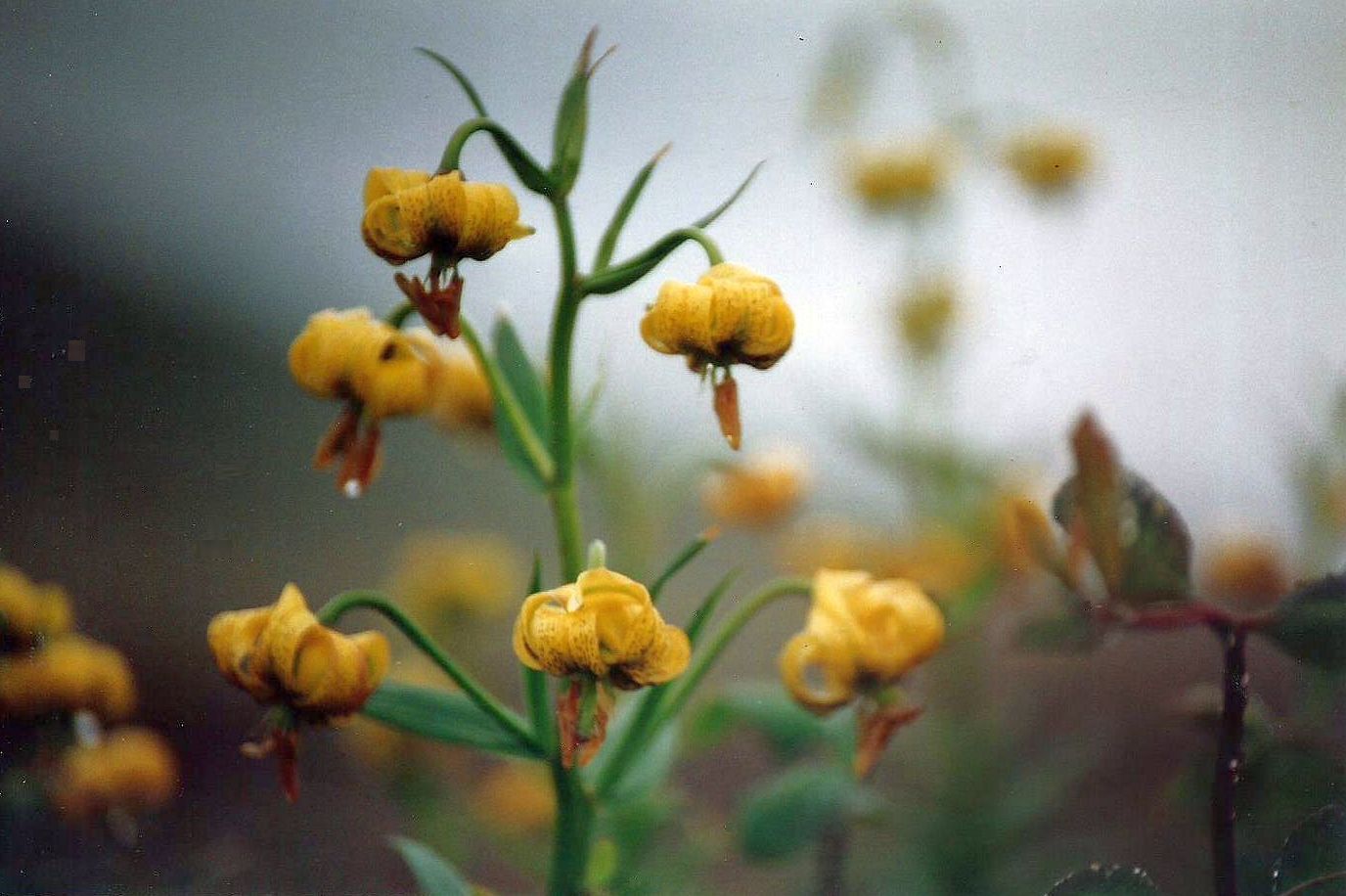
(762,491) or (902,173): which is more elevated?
(902,173)

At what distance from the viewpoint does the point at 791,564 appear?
1.54 metres

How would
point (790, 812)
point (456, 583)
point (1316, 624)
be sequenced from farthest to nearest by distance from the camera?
1. point (456, 583)
2. point (790, 812)
3. point (1316, 624)

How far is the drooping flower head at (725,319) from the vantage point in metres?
0.67

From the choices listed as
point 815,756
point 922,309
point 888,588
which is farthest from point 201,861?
point 922,309

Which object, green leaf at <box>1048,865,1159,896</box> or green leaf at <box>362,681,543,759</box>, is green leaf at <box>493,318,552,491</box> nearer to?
green leaf at <box>362,681,543,759</box>

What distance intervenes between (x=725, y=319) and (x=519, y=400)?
242 mm

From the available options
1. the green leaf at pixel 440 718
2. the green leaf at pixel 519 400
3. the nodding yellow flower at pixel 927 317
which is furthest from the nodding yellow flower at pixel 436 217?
the nodding yellow flower at pixel 927 317

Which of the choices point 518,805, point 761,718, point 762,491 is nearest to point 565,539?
point 761,718

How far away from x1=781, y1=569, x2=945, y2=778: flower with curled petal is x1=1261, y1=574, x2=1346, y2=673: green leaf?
213 millimetres

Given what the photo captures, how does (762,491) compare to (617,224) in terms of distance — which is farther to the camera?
(762,491)

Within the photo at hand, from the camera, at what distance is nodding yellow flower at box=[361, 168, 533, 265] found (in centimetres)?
65

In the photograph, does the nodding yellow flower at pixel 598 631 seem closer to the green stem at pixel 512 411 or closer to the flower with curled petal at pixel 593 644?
the flower with curled petal at pixel 593 644

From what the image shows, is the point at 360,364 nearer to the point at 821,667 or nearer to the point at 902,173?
the point at 821,667

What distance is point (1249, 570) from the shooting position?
1.26 metres
